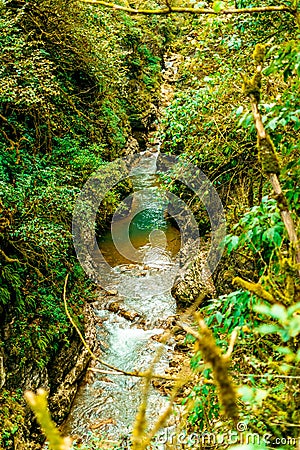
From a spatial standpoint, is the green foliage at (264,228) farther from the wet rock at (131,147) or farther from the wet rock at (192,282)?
the wet rock at (131,147)

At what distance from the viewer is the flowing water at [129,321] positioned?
17.2 ft

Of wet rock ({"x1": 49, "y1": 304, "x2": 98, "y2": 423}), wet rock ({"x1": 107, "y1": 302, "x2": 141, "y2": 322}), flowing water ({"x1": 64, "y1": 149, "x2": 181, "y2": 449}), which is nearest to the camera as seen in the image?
wet rock ({"x1": 49, "y1": 304, "x2": 98, "y2": 423})

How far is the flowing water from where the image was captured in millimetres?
5241

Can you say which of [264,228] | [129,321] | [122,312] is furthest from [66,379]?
[264,228]

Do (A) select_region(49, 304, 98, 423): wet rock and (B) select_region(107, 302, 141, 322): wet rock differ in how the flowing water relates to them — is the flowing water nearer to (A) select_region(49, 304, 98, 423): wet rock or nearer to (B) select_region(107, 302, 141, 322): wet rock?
(B) select_region(107, 302, 141, 322): wet rock

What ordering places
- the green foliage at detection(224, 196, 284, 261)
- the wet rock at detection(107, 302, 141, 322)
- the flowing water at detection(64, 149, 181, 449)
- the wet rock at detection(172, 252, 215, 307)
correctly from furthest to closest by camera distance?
the wet rock at detection(107, 302, 141, 322) → the wet rock at detection(172, 252, 215, 307) → the flowing water at detection(64, 149, 181, 449) → the green foliage at detection(224, 196, 284, 261)

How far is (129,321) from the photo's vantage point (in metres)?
7.16

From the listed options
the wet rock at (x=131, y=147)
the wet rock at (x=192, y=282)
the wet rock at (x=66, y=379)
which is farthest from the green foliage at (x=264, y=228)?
the wet rock at (x=131, y=147)

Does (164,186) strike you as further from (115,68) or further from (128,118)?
(128,118)

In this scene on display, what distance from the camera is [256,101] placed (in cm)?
140

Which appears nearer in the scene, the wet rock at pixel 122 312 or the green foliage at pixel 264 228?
the green foliage at pixel 264 228

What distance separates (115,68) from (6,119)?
11.4 ft

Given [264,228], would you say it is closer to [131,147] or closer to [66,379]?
[66,379]

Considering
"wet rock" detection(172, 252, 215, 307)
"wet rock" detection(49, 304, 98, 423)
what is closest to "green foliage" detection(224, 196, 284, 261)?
"wet rock" detection(49, 304, 98, 423)
